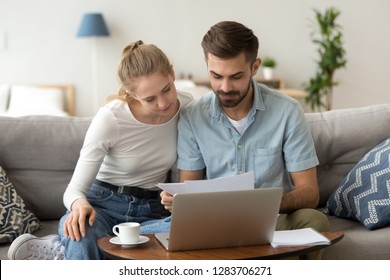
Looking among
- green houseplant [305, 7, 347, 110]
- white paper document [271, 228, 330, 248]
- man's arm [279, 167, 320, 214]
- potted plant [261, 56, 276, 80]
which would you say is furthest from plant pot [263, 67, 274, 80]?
white paper document [271, 228, 330, 248]

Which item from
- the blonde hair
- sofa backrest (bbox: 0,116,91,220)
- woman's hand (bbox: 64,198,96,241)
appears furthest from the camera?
sofa backrest (bbox: 0,116,91,220)

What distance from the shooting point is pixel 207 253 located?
1735 mm

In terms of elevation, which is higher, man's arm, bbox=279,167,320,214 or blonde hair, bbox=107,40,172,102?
blonde hair, bbox=107,40,172,102

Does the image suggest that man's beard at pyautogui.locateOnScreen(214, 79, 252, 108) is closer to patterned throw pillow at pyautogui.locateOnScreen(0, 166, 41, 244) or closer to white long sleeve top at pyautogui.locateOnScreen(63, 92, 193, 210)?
white long sleeve top at pyautogui.locateOnScreen(63, 92, 193, 210)

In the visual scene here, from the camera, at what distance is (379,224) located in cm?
226

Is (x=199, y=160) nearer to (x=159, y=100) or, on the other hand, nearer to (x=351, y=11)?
(x=159, y=100)

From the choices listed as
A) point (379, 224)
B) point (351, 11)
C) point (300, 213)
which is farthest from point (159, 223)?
point (351, 11)

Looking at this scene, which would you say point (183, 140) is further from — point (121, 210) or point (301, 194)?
point (301, 194)

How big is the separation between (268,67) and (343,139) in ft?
13.2

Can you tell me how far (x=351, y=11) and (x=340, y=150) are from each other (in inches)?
175

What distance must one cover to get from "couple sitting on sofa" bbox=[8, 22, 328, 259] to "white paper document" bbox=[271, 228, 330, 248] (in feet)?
0.49

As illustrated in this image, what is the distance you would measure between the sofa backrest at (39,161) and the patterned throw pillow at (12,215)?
3.3 inches

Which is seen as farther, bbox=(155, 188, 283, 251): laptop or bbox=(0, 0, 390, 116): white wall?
bbox=(0, 0, 390, 116): white wall

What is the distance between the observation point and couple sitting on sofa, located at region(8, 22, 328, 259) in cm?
205
